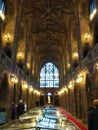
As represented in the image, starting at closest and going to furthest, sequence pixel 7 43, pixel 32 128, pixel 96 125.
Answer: pixel 96 125
pixel 32 128
pixel 7 43

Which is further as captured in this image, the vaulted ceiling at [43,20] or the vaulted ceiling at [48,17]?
the vaulted ceiling at [48,17]

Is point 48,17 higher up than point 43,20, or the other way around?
point 48,17

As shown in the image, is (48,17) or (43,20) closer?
(48,17)

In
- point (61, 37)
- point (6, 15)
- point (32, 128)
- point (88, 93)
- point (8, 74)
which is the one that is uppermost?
point (61, 37)

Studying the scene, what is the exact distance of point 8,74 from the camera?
18375mm

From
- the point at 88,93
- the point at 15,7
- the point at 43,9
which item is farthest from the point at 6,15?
the point at 88,93

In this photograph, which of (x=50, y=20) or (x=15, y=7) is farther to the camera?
(x=50, y=20)

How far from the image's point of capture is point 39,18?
32.4m

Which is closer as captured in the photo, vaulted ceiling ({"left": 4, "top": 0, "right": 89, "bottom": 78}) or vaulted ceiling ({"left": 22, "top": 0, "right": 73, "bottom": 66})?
vaulted ceiling ({"left": 4, "top": 0, "right": 89, "bottom": 78})

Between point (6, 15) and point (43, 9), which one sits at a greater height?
point (43, 9)

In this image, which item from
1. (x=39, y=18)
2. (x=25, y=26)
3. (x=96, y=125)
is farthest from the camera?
(x=39, y=18)

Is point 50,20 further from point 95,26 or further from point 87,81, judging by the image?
point 87,81

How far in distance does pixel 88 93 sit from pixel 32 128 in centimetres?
1327

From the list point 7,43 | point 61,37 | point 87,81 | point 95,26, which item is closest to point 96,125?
point 87,81
